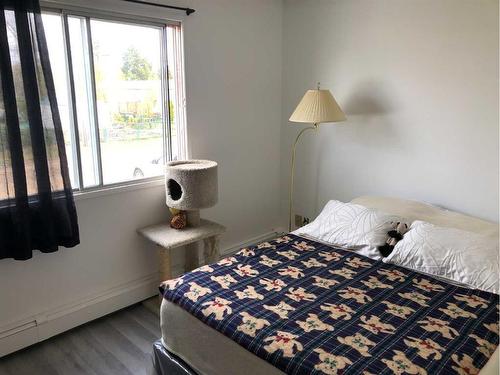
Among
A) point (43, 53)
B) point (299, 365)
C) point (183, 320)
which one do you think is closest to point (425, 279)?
point (299, 365)

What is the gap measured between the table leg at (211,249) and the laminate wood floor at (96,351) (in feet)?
1.82

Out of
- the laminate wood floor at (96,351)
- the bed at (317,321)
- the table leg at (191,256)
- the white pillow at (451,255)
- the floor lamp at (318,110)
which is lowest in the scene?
the laminate wood floor at (96,351)

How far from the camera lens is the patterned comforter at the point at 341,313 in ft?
4.80

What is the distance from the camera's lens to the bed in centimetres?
147

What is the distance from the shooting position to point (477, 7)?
2.45 metres

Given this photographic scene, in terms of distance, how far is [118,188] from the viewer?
8.69ft

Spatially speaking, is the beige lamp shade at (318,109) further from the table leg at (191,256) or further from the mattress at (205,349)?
the mattress at (205,349)

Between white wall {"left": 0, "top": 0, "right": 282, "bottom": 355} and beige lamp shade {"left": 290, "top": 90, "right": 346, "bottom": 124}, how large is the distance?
0.67 m

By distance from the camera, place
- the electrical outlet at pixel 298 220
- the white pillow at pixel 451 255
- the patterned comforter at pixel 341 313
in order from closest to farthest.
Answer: the patterned comforter at pixel 341 313
the white pillow at pixel 451 255
the electrical outlet at pixel 298 220

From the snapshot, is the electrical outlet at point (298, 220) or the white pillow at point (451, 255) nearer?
the white pillow at point (451, 255)

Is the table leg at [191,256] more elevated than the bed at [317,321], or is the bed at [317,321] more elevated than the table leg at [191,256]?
the bed at [317,321]

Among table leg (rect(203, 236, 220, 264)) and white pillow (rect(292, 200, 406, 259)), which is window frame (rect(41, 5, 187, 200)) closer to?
table leg (rect(203, 236, 220, 264))

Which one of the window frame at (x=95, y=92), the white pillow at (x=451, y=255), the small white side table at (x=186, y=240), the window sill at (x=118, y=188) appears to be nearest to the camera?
the white pillow at (x=451, y=255)

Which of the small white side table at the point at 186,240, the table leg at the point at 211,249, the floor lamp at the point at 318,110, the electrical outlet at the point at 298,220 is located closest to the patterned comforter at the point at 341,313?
the small white side table at the point at 186,240
